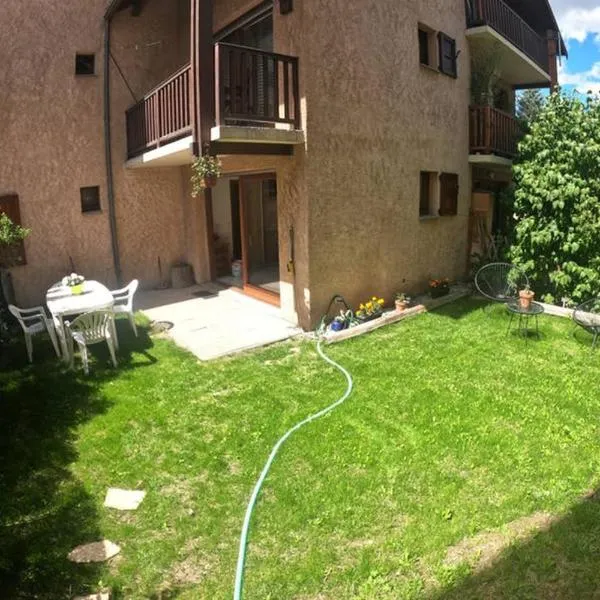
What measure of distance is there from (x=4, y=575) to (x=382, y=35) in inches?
384

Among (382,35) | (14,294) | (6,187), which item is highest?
(382,35)

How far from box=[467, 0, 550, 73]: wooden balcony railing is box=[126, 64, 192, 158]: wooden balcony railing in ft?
27.4

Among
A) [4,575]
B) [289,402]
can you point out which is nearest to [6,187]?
[289,402]

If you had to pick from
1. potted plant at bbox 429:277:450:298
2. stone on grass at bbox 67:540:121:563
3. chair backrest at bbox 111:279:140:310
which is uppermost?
chair backrest at bbox 111:279:140:310

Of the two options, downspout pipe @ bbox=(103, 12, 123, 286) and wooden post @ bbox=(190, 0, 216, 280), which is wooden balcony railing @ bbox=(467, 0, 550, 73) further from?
downspout pipe @ bbox=(103, 12, 123, 286)

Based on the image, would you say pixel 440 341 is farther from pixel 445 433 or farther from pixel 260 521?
pixel 260 521

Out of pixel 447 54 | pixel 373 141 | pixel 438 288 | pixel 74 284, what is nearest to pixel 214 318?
pixel 74 284

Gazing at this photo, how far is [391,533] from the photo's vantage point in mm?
3910

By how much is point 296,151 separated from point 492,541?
6349 millimetres

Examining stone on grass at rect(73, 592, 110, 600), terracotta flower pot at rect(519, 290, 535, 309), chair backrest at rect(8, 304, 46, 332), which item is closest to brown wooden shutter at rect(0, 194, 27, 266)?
chair backrest at rect(8, 304, 46, 332)

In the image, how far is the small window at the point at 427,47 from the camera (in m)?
10.8

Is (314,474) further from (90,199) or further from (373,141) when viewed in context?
(90,199)

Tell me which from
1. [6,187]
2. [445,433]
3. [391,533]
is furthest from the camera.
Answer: [6,187]

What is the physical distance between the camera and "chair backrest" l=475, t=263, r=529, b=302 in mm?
10078
